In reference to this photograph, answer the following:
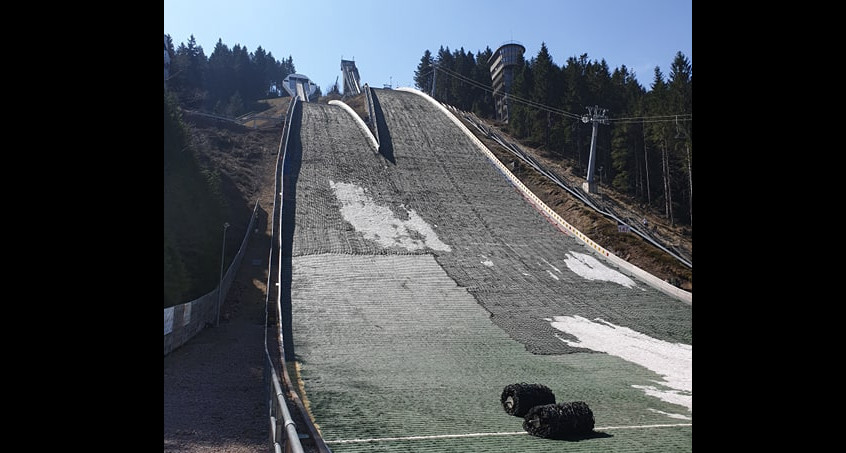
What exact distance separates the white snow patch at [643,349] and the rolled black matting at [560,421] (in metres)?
3.31

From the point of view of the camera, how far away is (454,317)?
19875mm

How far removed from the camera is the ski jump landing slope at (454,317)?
1102 cm

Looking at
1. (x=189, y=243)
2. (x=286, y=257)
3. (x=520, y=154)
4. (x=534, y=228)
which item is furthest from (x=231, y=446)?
(x=520, y=154)

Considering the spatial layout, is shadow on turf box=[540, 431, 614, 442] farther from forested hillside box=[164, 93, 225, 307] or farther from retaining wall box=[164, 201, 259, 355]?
forested hillside box=[164, 93, 225, 307]

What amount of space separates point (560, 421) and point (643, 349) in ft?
26.7

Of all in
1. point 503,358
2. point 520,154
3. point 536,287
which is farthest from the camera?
point 520,154

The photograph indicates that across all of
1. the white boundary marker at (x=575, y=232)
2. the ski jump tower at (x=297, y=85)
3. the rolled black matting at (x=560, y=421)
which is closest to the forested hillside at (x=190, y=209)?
the rolled black matting at (x=560, y=421)

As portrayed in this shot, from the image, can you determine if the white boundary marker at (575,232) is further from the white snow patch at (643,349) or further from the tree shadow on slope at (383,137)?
the tree shadow on slope at (383,137)

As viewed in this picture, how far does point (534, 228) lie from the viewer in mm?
31141

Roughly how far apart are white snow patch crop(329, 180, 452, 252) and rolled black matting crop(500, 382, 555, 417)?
612 inches

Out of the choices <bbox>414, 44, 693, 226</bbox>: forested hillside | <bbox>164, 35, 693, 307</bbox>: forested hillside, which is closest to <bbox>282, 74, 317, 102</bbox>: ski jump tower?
<bbox>164, 35, 693, 307</bbox>: forested hillside

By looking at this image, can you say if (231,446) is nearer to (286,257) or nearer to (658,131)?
(286,257)
